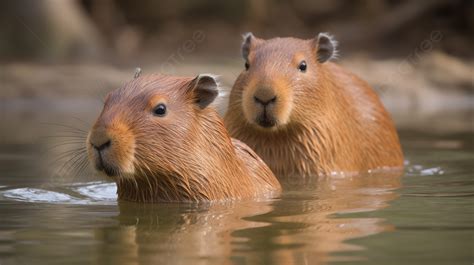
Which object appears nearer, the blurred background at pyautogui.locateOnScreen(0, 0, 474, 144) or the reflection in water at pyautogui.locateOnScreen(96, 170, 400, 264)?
the reflection in water at pyautogui.locateOnScreen(96, 170, 400, 264)

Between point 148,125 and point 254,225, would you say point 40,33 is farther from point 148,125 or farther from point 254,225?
point 254,225

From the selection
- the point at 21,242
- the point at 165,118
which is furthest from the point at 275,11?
the point at 21,242

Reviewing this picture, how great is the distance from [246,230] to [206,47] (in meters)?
16.0

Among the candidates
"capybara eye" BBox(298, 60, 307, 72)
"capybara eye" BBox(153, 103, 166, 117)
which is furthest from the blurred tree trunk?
"capybara eye" BBox(153, 103, 166, 117)

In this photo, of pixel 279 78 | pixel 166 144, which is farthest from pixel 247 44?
pixel 166 144

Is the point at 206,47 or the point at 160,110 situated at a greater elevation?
the point at 206,47

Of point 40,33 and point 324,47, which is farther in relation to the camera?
point 40,33

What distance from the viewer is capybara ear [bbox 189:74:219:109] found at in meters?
6.81

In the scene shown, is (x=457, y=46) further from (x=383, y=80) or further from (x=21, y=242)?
(x=21, y=242)

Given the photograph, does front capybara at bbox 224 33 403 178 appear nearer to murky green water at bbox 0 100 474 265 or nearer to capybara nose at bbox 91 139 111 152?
murky green water at bbox 0 100 474 265

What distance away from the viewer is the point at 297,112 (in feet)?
28.5

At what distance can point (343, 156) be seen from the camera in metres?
9.23

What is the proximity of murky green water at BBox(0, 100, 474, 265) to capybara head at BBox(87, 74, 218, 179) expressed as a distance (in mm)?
314

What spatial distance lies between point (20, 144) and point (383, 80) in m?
7.78
